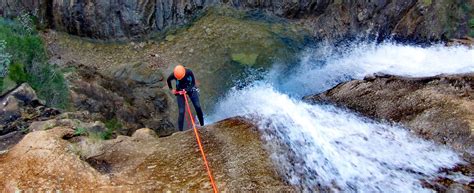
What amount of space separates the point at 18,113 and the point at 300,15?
1020 cm

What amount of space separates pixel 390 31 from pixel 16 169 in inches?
522

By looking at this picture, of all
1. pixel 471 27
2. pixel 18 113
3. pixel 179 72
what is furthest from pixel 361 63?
pixel 18 113

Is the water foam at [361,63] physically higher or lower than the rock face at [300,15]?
lower

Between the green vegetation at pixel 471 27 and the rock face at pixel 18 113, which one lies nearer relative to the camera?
the rock face at pixel 18 113

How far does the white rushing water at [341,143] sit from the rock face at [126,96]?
168 centimetres

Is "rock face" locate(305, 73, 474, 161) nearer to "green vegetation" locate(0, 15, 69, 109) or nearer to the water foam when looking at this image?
the water foam

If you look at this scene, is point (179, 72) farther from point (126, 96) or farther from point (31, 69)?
point (31, 69)

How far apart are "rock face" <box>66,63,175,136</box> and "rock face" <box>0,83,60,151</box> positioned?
1568mm

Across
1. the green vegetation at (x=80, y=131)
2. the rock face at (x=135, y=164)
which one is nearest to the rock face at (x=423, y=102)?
the rock face at (x=135, y=164)

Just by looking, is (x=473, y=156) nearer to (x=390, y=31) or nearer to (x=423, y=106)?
(x=423, y=106)

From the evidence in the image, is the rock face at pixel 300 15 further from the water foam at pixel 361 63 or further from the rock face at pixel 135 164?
the rock face at pixel 135 164

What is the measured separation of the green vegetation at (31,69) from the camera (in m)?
8.27

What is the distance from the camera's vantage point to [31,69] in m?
8.99

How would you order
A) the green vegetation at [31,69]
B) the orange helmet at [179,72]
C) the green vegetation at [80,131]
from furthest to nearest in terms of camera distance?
the orange helmet at [179,72], the green vegetation at [31,69], the green vegetation at [80,131]
